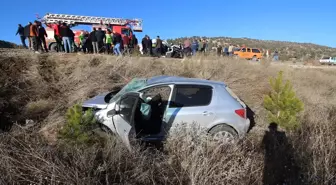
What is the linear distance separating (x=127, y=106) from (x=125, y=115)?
18cm

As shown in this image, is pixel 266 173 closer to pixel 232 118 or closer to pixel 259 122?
pixel 232 118

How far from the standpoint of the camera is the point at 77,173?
9.50ft

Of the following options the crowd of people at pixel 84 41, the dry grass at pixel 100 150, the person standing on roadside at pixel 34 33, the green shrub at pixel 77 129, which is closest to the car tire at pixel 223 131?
the dry grass at pixel 100 150

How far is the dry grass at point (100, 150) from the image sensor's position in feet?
10.0

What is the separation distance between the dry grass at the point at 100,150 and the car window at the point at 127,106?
0.59 metres

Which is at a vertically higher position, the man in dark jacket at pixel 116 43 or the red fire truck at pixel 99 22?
the red fire truck at pixel 99 22

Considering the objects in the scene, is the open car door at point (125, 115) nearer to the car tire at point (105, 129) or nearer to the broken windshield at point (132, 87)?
the car tire at point (105, 129)

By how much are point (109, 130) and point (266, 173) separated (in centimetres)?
281

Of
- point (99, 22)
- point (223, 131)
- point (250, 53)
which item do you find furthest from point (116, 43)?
point (250, 53)

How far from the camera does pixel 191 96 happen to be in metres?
5.14

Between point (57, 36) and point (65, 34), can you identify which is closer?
point (65, 34)

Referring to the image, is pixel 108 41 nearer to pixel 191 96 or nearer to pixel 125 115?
pixel 191 96

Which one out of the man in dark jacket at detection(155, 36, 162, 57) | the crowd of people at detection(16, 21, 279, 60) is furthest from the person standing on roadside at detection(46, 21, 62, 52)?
the man in dark jacket at detection(155, 36, 162, 57)

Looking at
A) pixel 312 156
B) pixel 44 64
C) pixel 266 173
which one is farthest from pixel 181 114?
pixel 44 64
